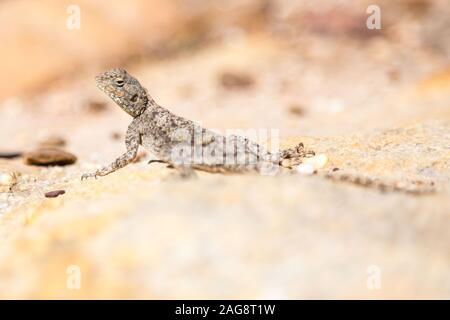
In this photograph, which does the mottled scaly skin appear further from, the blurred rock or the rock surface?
the blurred rock

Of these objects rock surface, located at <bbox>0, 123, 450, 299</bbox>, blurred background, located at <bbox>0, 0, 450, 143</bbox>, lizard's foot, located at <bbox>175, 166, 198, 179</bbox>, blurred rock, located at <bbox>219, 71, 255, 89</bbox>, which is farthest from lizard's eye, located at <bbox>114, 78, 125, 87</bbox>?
blurred rock, located at <bbox>219, 71, 255, 89</bbox>

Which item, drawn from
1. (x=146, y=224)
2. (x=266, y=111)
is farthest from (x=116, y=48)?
(x=146, y=224)

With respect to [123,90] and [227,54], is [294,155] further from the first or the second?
[227,54]

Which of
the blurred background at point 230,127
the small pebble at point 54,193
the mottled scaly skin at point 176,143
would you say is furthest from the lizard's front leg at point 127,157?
the small pebble at point 54,193

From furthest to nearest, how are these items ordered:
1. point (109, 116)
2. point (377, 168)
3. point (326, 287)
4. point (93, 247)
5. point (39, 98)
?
point (39, 98) → point (109, 116) → point (377, 168) → point (93, 247) → point (326, 287)

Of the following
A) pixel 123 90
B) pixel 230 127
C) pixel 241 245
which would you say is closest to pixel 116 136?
pixel 230 127
